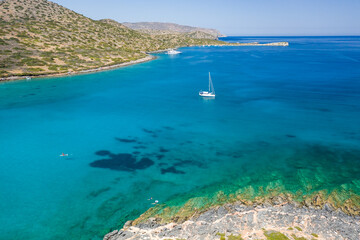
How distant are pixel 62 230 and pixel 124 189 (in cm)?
853

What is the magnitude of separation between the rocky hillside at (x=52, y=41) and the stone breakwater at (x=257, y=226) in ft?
331

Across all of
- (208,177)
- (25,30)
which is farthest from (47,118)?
(25,30)

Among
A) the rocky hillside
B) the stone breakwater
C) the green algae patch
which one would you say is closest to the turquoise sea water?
the stone breakwater

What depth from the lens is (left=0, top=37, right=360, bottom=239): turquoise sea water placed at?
29.6 metres

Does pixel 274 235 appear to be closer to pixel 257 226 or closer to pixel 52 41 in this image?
pixel 257 226

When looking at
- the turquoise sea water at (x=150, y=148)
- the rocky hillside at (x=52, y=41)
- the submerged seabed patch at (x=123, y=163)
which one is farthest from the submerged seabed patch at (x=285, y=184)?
the rocky hillside at (x=52, y=41)

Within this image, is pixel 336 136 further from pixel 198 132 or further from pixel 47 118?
pixel 47 118

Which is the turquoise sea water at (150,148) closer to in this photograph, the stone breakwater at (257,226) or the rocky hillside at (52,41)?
the stone breakwater at (257,226)

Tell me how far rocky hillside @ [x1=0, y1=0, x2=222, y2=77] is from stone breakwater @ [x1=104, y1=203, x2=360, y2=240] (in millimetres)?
100802

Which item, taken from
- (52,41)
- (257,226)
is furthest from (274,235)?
(52,41)

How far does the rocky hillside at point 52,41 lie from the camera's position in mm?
108438

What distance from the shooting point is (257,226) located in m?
24.1

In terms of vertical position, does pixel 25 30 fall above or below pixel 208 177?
above

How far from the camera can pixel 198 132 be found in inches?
1966
